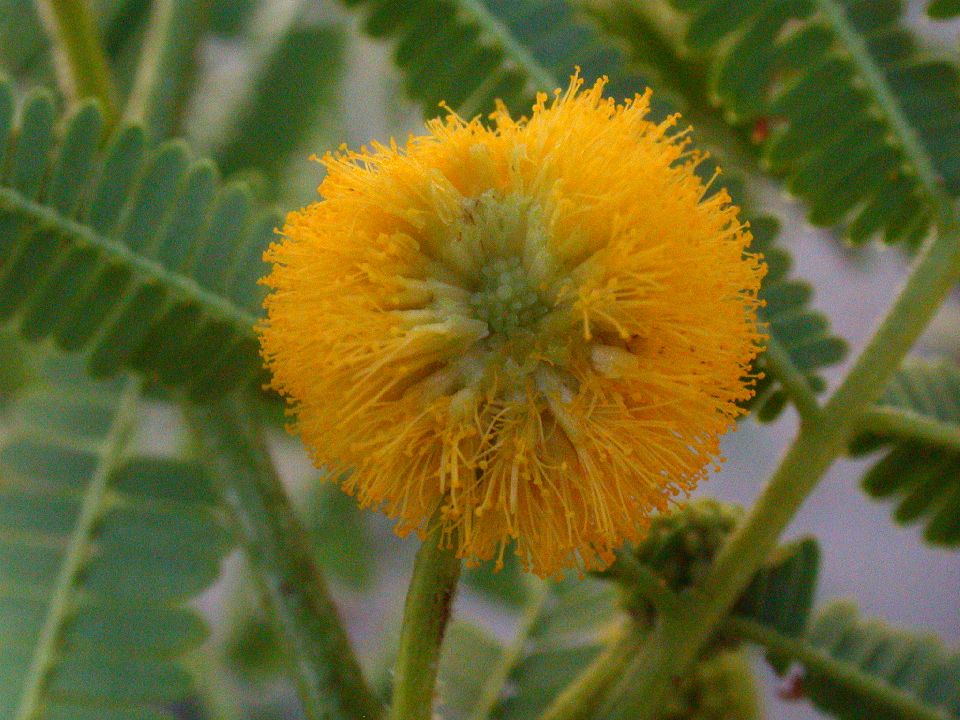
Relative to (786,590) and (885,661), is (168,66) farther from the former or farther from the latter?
(885,661)

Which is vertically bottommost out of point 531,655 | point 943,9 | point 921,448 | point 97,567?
point 97,567

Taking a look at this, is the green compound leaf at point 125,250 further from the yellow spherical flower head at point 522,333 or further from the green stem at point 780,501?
the green stem at point 780,501

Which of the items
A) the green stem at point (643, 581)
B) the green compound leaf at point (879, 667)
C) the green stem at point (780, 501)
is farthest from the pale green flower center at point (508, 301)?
the green compound leaf at point (879, 667)

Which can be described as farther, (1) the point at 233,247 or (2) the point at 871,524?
(2) the point at 871,524

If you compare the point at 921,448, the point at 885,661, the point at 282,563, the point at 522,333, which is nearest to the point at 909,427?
the point at 921,448

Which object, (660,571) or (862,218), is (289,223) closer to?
(660,571)

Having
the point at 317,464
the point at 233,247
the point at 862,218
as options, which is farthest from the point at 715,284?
the point at 233,247

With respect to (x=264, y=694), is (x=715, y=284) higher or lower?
higher
